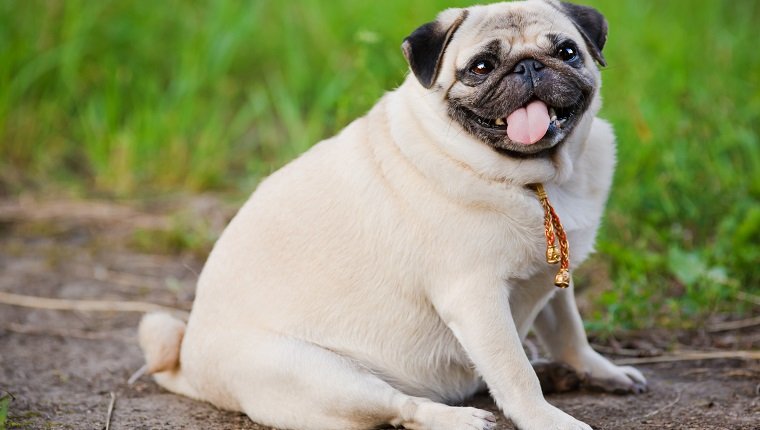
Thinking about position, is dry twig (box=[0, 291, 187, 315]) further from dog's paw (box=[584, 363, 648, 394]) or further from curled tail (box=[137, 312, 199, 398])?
dog's paw (box=[584, 363, 648, 394])

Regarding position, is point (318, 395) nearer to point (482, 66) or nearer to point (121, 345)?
point (482, 66)

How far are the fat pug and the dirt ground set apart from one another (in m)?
0.28

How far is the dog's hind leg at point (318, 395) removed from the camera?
10.8 feet

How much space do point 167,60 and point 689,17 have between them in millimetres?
4426

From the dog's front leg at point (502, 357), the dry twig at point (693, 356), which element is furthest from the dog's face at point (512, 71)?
the dry twig at point (693, 356)

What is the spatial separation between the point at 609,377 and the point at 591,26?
1368 millimetres

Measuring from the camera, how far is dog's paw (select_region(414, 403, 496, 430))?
3.22 metres

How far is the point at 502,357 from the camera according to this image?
3213 mm

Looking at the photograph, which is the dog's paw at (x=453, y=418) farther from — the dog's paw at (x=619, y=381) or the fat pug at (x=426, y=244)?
the dog's paw at (x=619, y=381)

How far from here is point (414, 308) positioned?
11.3ft

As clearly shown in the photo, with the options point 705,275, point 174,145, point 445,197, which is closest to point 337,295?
point 445,197

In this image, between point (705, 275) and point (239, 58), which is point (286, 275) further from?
point (239, 58)

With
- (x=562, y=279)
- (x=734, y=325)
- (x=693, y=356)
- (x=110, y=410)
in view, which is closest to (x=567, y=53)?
(x=562, y=279)

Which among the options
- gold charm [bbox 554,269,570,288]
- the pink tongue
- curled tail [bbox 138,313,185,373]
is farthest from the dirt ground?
the pink tongue
